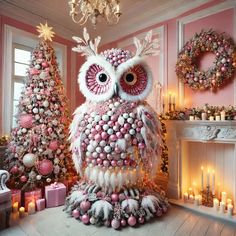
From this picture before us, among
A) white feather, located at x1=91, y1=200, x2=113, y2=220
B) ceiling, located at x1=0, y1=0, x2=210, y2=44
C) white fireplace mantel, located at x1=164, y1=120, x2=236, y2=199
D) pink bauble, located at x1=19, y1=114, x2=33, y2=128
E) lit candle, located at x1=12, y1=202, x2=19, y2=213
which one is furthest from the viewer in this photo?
ceiling, located at x1=0, y1=0, x2=210, y2=44

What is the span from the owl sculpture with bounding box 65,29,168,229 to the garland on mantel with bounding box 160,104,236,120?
61cm

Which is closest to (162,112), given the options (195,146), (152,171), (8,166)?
(195,146)

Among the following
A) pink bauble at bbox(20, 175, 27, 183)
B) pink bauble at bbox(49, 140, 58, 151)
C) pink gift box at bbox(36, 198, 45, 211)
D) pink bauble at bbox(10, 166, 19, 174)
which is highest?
pink bauble at bbox(49, 140, 58, 151)

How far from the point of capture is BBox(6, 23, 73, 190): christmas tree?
249 cm

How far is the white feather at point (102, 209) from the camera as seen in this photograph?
198 cm

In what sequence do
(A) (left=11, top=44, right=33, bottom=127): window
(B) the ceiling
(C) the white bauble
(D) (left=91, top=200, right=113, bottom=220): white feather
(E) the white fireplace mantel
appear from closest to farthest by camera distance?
(D) (left=91, top=200, right=113, bottom=220): white feather < (E) the white fireplace mantel < (C) the white bauble < (B) the ceiling < (A) (left=11, top=44, right=33, bottom=127): window

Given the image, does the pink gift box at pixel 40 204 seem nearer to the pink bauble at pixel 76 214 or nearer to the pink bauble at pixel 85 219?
the pink bauble at pixel 76 214

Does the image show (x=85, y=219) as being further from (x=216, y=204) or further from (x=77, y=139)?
(x=216, y=204)

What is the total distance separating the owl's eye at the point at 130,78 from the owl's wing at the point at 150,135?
28 cm

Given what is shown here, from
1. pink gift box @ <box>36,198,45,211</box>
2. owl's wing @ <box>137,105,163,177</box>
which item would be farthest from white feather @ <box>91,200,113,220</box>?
pink gift box @ <box>36,198,45,211</box>

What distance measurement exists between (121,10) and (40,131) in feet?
7.35

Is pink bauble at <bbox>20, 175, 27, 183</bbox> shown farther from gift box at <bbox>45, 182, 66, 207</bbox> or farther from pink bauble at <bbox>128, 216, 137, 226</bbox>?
pink bauble at <bbox>128, 216, 137, 226</bbox>

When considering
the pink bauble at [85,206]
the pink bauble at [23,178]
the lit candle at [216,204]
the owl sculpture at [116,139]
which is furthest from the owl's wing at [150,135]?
the pink bauble at [23,178]

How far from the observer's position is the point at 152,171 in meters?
2.10
